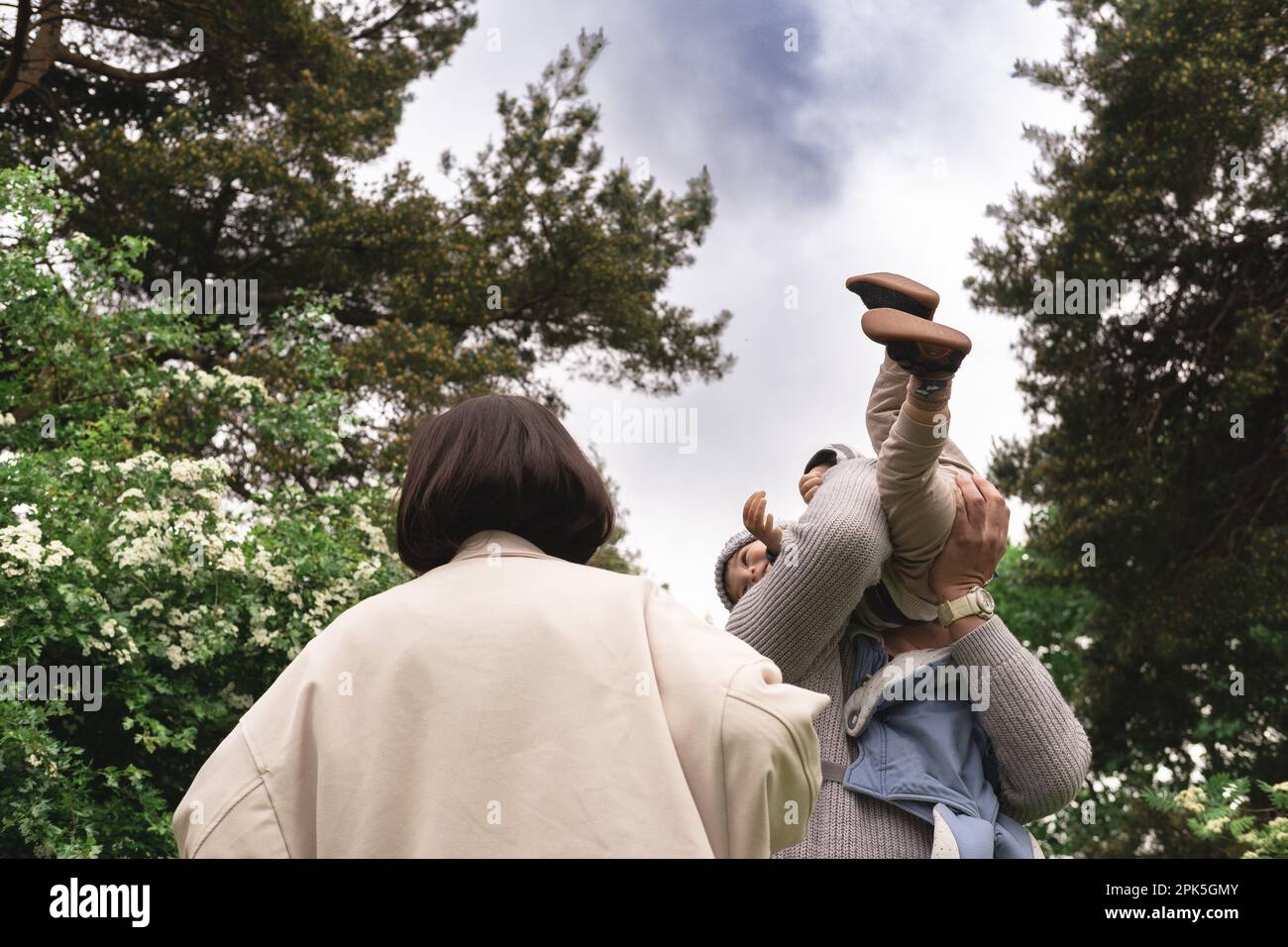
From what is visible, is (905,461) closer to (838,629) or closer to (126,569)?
(838,629)

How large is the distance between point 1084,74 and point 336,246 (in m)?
7.85

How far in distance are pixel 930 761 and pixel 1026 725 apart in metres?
0.19

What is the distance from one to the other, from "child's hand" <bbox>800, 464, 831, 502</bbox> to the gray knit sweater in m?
0.15

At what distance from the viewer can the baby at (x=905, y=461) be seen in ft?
6.40

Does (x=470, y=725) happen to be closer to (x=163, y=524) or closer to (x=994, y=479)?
(x=163, y=524)

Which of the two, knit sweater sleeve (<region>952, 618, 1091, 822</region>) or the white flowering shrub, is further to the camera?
the white flowering shrub

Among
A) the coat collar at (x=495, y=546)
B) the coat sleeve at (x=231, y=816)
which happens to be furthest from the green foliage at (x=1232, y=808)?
the coat sleeve at (x=231, y=816)

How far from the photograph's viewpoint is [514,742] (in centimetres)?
155

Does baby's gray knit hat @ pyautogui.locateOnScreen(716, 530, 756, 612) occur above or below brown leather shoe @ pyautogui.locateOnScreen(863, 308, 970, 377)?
below

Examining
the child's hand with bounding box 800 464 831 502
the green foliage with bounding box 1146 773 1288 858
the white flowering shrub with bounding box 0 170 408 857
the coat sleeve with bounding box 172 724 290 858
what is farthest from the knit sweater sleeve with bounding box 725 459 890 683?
the green foliage with bounding box 1146 773 1288 858

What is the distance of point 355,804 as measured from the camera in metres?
1.55

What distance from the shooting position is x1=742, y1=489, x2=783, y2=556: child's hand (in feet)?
7.11

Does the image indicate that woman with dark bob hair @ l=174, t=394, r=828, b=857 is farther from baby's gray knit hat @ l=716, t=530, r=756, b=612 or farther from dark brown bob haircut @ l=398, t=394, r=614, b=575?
baby's gray knit hat @ l=716, t=530, r=756, b=612
